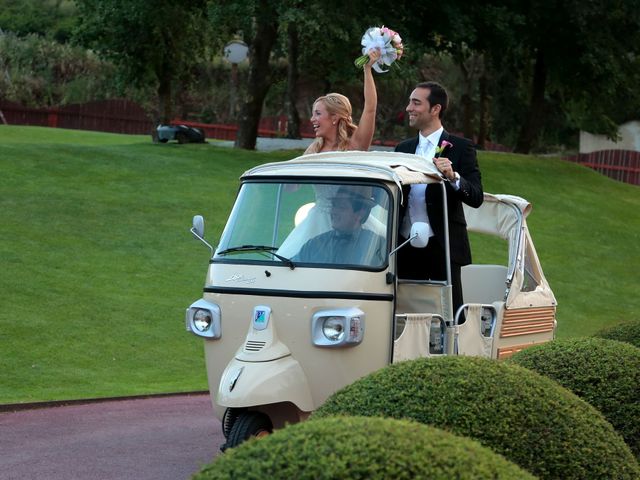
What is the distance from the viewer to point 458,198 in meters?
8.59

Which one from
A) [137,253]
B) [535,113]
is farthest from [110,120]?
[137,253]

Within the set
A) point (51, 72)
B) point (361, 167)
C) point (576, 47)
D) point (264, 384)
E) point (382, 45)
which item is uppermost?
point (576, 47)

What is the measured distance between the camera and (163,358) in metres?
14.2

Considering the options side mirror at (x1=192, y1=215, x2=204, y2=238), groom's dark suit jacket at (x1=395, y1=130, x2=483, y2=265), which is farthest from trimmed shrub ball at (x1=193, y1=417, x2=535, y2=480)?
side mirror at (x1=192, y1=215, x2=204, y2=238)

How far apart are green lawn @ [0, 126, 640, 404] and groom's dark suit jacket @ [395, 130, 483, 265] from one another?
15.5 feet

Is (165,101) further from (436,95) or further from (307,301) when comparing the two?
(307,301)

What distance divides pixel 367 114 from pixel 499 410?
4427 millimetres

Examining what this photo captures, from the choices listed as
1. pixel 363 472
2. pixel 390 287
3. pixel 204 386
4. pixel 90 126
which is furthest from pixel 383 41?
Result: pixel 90 126

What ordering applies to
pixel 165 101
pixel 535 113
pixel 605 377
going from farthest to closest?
1. pixel 535 113
2. pixel 165 101
3. pixel 605 377

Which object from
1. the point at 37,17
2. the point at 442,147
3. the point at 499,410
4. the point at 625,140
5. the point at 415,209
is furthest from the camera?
the point at 37,17

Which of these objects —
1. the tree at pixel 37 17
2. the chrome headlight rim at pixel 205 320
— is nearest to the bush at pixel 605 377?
the chrome headlight rim at pixel 205 320

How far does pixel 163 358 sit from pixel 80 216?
7.88m

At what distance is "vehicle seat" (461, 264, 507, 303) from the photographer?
1103cm

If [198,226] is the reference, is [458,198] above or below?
above
